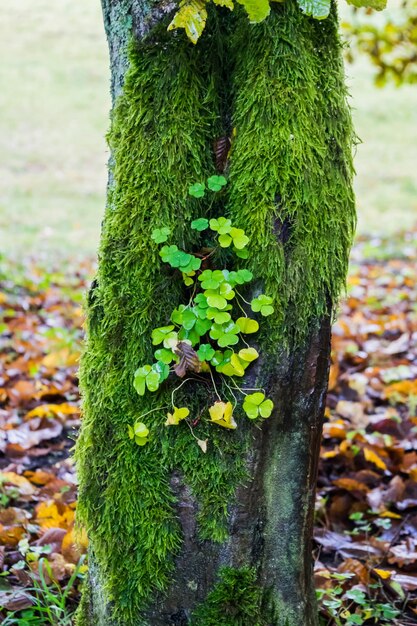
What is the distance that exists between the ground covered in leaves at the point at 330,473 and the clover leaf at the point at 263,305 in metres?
0.66

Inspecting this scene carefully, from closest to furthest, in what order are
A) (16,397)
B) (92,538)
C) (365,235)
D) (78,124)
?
1. (92,538)
2. (16,397)
3. (365,235)
4. (78,124)

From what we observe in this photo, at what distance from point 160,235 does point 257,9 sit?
1.68ft

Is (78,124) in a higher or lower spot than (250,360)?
higher

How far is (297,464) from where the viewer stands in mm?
1590

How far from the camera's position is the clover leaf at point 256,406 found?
1.49 meters

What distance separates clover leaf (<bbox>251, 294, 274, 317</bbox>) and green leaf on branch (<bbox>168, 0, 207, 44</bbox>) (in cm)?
56

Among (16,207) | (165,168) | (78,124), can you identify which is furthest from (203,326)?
(78,124)

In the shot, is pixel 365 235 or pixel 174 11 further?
pixel 365 235

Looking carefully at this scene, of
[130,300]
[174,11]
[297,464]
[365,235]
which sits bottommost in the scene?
[297,464]

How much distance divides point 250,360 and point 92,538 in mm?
597

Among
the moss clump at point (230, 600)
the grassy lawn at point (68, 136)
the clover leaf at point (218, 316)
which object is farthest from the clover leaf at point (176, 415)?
the grassy lawn at point (68, 136)

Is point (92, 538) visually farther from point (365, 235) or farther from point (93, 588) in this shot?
point (365, 235)

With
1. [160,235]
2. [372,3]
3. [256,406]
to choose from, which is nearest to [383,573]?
[256,406]

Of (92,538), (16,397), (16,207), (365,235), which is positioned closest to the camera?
(92,538)
